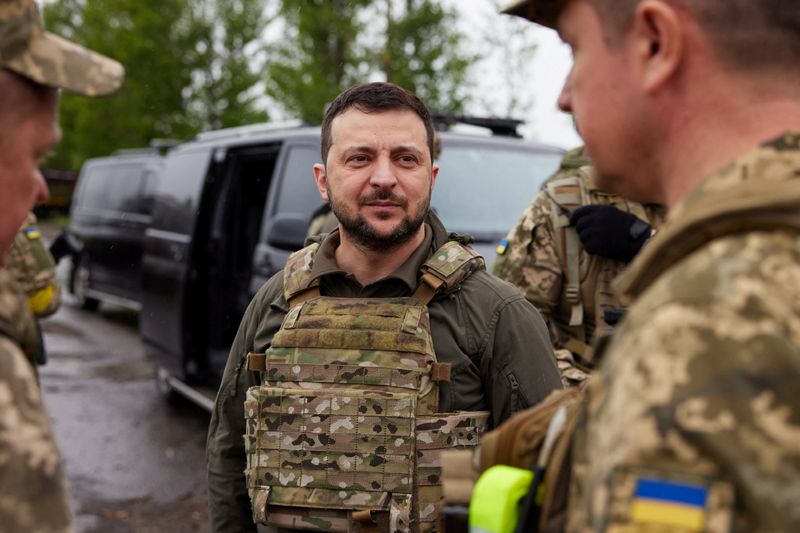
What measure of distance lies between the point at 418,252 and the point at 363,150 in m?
0.33

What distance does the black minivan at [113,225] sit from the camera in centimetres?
1098

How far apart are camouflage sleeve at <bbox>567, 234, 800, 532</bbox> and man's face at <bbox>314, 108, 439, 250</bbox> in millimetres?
1532

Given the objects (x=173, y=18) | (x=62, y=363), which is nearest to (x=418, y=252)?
Result: (x=62, y=363)

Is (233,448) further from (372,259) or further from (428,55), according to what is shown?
(428,55)

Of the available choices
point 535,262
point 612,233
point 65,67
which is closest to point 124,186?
point 535,262

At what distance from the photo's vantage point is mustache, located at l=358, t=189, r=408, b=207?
2.50 meters

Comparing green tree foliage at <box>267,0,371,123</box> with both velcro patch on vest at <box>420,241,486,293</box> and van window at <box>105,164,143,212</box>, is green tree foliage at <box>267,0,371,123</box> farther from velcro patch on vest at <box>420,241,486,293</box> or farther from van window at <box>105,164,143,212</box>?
velcro patch on vest at <box>420,241,486,293</box>

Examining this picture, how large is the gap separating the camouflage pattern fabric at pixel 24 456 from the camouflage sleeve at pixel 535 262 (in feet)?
7.73

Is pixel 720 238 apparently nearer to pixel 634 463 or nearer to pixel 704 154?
pixel 704 154

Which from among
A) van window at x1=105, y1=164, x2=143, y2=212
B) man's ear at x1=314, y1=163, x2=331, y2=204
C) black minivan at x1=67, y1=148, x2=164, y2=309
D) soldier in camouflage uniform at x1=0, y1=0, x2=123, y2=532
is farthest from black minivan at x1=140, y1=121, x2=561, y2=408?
van window at x1=105, y1=164, x2=143, y2=212

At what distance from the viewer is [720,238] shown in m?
1.04

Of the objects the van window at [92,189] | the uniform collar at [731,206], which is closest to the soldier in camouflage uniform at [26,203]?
the uniform collar at [731,206]

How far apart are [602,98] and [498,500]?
1.89ft

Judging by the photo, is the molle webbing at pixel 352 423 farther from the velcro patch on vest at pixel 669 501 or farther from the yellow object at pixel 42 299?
the yellow object at pixel 42 299
